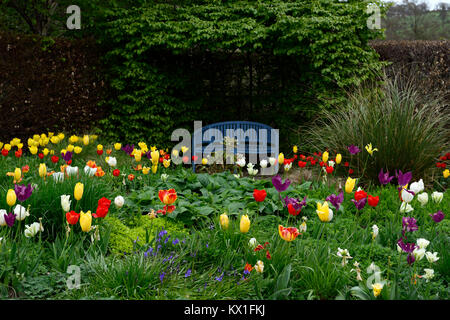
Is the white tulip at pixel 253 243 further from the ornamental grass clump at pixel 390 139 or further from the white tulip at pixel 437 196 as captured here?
the ornamental grass clump at pixel 390 139

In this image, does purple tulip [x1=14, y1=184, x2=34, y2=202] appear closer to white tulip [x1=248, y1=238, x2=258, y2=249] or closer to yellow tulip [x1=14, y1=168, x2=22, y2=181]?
yellow tulip [x1=14, y1=168, x2=22, y2=181]

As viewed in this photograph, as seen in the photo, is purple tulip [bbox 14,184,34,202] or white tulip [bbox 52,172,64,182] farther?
white tulip [bbox 52,172,64,182]

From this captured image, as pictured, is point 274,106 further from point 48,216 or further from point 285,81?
point 48,216

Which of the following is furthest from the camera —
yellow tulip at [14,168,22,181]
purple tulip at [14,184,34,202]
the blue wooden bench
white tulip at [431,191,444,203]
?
the blue wooden bench

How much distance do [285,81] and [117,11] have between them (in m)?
3.26

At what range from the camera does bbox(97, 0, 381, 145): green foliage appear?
6699 mm

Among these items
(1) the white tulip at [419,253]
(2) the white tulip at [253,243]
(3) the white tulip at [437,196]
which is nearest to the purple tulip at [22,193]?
(2) the white tulip at [253,243]

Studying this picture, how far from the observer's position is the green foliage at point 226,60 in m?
6.70

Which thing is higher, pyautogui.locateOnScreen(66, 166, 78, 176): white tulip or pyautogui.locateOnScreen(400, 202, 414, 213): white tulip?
pyautogui.locateOnScreen(66, 166, 78, 176): white tulip

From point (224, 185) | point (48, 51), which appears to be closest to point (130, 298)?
point (224, 185)

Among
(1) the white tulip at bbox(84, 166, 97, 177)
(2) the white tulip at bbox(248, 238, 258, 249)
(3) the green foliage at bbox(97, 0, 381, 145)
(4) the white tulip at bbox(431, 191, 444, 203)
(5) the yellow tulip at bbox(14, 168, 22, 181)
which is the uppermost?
(3) the green foliage at bbox(97, 0, 381, 145)

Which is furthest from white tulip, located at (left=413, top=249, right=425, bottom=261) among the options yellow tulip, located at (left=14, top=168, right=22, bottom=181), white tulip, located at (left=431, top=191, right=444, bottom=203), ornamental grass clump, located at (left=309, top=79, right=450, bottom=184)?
ornamental grass clump, located at (left=309, top=79, right=450, bottom=184)

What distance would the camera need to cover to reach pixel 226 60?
26.6 feet

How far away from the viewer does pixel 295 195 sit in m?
3.72
